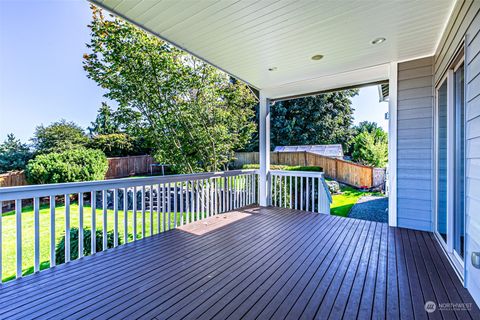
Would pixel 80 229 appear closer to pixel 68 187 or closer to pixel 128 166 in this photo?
pixel 68 187

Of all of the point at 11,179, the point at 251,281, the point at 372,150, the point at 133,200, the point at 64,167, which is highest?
the point at 372,150

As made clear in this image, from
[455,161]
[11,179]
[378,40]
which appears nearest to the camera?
Answer: [455,161]

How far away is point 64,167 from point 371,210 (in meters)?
10.0

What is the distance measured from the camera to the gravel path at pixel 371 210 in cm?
528

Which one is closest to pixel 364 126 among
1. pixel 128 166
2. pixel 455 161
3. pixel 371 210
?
pixel 371 210

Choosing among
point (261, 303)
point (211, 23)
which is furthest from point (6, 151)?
point (261, 303)

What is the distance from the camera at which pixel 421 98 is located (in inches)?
131

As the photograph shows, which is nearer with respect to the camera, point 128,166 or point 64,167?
point 64,167

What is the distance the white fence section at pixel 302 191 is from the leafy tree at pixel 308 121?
12.2 metres

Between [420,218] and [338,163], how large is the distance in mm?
7725

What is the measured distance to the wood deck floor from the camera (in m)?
1.65

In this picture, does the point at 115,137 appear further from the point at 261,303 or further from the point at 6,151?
the point at 261,303

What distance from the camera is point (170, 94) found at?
222 inches

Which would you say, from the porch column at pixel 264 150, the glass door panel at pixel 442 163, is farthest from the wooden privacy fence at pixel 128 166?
the glass door panel at pixel 442 163
